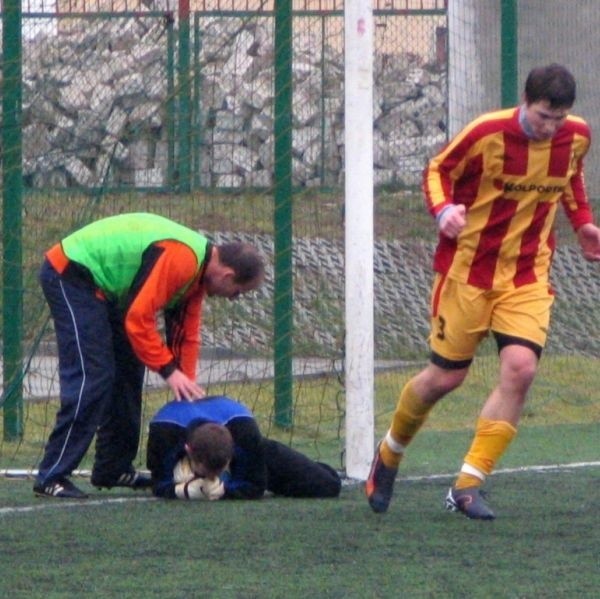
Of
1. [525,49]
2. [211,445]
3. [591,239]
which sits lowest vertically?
[211,445]

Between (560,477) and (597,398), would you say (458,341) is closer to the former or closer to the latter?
(560,477)

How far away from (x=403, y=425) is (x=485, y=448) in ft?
1.34

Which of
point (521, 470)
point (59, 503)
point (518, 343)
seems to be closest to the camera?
point (518, 343)

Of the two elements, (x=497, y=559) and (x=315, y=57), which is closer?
(x=497, y=559)

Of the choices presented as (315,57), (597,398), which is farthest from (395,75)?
(597,398)

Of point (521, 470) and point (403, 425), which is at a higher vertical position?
point (403, 425)

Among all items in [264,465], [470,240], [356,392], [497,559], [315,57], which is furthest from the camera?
[315,57]

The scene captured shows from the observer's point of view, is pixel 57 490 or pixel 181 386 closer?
pixel 181 386

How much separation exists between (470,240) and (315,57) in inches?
125

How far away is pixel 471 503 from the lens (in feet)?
20.2

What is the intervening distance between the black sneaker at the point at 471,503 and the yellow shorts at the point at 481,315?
19.7 inches

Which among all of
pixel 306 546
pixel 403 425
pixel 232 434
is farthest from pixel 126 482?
pixel 306 546

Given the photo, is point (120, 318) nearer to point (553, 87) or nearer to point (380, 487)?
point (380, 487)

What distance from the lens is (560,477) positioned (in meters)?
7.57
